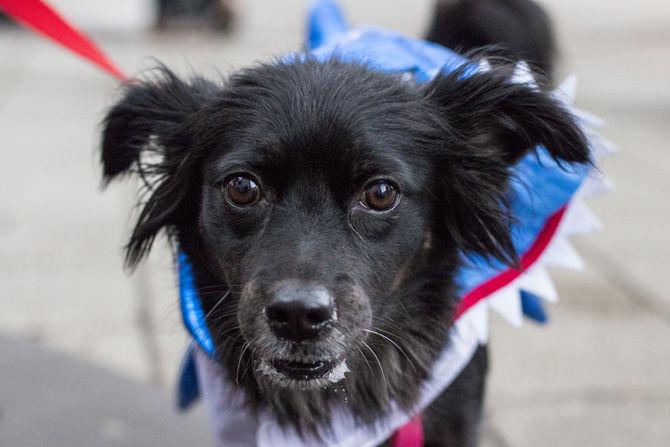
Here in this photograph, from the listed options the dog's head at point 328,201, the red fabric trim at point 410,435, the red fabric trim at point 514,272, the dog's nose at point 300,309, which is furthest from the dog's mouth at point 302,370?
the red fabric trim at point 514,272

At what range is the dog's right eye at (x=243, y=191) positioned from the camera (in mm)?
2352

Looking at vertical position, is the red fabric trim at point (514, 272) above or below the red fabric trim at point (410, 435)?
above

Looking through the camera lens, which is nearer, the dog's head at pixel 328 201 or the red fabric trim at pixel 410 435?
the dog's head at pixel 328 201

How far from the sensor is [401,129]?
2457mm

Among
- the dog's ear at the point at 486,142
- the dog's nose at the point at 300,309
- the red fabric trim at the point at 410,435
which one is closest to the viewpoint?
the dog's nose at the point at 300,309

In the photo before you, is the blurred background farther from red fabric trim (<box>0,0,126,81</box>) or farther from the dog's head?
the dog's head

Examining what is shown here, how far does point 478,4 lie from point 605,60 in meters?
9.46

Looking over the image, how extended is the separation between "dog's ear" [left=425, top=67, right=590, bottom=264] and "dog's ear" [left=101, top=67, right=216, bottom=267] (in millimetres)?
782

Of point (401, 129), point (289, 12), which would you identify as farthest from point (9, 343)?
point (289, 12)

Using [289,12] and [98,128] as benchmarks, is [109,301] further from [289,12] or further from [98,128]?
[289,12]

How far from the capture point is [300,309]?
2.06 m

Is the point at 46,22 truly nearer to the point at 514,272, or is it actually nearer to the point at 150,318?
the point at 514,272

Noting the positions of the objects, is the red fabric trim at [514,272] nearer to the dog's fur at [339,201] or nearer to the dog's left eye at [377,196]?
the dog's fur at [339,201]

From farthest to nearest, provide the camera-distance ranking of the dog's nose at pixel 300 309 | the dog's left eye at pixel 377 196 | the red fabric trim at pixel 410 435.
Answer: the red fabric trim at pixel 410 435 → the dog's left eye at pixel 377 196 → the dog's nose at pixel 300 309
